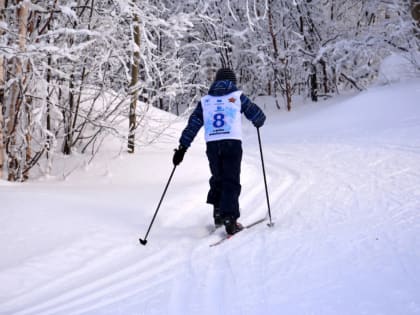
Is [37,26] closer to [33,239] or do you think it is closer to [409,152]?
[33,239]

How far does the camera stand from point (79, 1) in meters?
7.33

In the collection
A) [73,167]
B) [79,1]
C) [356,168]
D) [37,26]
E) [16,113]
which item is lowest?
[356,168]

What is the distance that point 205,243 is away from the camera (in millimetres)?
4223

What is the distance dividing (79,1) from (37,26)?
3.86ft

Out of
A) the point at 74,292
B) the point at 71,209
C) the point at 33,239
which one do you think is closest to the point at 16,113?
the point at 71,209

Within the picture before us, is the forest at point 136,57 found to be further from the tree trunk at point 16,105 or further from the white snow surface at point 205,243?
the white snow surface at point 205,243

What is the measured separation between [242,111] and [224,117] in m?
0.24

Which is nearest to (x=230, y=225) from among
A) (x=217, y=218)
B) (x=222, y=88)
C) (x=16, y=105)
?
(x=217, y=218)

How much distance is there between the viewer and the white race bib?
446 centimetres

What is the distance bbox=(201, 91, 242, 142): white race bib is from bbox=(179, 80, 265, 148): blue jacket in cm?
5

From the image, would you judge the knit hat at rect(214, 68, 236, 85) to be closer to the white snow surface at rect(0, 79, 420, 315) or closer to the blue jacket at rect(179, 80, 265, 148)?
the blue jacket at rect(179, 80, 265, 148)

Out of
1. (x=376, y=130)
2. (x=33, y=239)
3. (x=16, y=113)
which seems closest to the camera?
(x=33, y=239)

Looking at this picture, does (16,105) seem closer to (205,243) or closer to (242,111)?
(242,111)

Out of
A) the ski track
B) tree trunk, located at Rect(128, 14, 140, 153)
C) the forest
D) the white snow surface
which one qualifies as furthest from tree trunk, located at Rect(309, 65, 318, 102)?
the ski track
